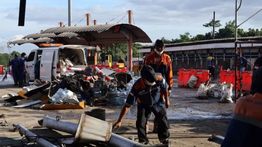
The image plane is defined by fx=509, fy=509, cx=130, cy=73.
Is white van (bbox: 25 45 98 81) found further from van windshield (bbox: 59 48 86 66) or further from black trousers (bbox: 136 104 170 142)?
black trousers (bbox: 136 104 170 142)

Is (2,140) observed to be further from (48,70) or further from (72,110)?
(48,70)

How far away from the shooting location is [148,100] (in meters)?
7.81

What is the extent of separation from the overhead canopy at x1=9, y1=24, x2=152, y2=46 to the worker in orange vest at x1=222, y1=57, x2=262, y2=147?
903 inches

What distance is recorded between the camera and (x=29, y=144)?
8.20 metres

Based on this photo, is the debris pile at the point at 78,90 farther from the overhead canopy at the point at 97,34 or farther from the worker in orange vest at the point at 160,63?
the overhead canopy at the point at 97,34

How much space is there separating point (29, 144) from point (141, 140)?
5.97 feet

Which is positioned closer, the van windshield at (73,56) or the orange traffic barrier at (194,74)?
the van windshield at (73,56)

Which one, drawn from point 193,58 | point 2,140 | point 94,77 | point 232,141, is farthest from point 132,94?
point 193,58

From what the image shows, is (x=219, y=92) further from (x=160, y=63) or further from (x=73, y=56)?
(x=160, y=63)

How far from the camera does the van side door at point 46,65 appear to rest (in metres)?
21.2

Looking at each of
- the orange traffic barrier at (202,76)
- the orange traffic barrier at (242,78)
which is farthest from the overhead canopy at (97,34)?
the orange traffic barrier at (242,78)

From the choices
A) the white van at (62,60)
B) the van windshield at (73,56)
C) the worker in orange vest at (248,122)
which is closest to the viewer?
the worker in orange vest at (248,122)

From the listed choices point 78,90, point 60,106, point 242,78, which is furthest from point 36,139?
point 242,78

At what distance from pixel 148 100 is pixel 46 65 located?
14.3 meters
